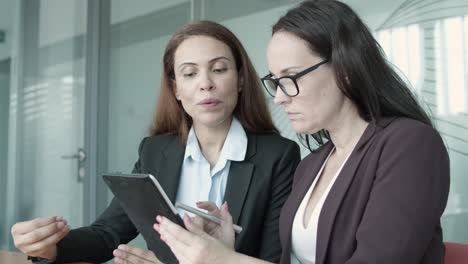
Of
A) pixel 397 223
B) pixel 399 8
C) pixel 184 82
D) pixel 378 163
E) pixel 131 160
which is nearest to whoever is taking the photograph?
pixel 397 223

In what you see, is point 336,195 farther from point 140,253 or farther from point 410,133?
point 140,253

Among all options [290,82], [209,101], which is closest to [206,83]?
[209,101]

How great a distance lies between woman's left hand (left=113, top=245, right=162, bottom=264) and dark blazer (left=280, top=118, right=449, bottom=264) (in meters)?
0.53

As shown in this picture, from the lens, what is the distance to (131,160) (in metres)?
5.02

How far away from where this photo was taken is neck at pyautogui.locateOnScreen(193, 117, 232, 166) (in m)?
2.06

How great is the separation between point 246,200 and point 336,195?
52 centimetres

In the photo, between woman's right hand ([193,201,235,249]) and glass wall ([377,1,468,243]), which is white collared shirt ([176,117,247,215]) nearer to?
woman's right hand ([193,201,235,249])

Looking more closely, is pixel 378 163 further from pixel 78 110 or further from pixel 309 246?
pixel 78 110

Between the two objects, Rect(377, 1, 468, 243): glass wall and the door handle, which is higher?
Rect(377, 1, 468, 243): glass wall

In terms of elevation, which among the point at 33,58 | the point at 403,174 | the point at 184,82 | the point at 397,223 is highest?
the point at 33,58

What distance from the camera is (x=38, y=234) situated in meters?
1.64

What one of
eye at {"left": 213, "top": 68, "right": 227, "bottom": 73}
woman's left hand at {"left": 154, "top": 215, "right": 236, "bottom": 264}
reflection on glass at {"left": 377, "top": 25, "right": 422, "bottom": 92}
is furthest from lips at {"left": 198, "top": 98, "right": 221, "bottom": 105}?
reflection on glass at {"left": 377, "top": 25, "right": 422, "bottom": 92}

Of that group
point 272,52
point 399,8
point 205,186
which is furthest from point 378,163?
point 399,8

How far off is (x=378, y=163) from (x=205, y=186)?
2.58 ft
